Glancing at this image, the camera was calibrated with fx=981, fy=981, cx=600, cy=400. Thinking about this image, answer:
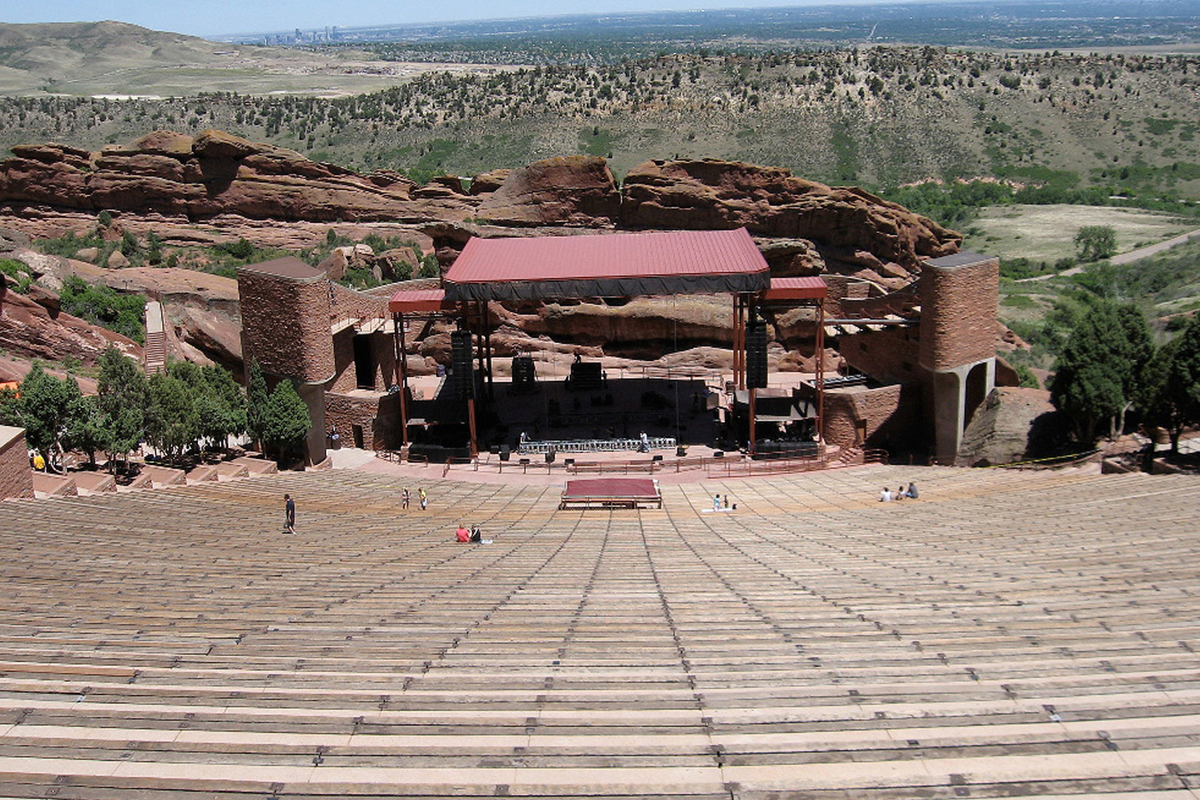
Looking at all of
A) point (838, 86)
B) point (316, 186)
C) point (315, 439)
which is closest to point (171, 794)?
point (315, 439)

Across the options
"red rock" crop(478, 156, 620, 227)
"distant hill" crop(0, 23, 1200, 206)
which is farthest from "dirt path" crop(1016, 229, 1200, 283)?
"red rock" crop(478, 156, 620, 227)

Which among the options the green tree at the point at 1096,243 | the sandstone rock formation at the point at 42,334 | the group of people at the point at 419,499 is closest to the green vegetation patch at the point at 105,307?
the sandstone rock formation at the point at 42,334

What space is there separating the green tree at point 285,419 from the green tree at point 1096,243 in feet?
198

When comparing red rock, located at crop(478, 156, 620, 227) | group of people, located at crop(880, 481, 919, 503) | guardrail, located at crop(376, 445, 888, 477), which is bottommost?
guardrail, located at crop(376, 445, 888, 477)

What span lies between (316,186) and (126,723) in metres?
50.8

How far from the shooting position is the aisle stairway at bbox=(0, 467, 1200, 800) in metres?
7.87

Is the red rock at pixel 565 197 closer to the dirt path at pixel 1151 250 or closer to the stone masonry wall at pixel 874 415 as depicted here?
the stone masonry wall at pixel 874 415

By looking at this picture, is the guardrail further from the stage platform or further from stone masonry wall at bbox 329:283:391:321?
stone masonry wall at bbox 329:283:391:321

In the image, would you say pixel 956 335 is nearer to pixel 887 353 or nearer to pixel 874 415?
pixel 874 415

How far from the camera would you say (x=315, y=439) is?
3203 centimetres

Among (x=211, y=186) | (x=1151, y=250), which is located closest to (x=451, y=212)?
(x=211, y=186)

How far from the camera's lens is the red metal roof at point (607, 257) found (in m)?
31.6

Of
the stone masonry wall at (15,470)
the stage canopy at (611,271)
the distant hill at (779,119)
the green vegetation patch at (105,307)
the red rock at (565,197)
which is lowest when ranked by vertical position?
the stone masonry wall at (15,470)

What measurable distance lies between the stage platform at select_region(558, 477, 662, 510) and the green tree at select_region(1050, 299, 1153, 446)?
42.4 ft
